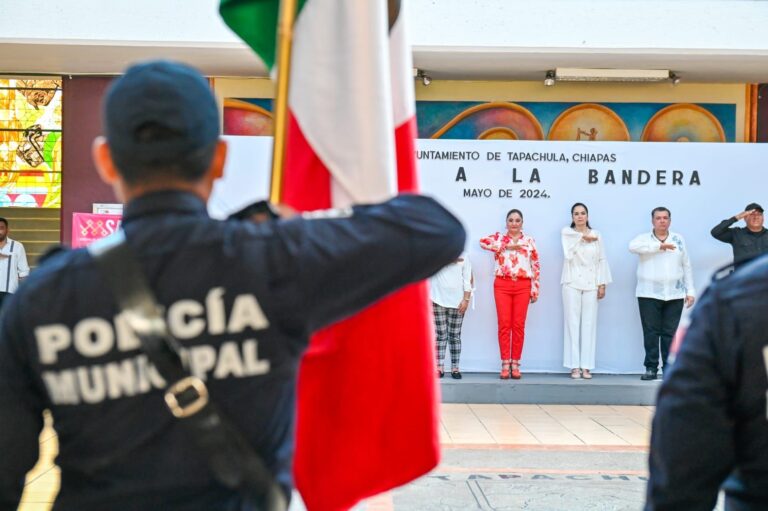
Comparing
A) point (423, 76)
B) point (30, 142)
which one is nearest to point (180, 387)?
point (423, 76)

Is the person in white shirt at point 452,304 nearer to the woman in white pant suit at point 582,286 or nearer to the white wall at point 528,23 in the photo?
the woman in white pant suit at point 582,286

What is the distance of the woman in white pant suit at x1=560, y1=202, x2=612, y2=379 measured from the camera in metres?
10.0

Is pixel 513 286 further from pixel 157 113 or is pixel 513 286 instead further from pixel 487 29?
pixel 157 113

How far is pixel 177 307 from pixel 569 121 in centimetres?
1120

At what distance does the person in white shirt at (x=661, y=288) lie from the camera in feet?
32.5

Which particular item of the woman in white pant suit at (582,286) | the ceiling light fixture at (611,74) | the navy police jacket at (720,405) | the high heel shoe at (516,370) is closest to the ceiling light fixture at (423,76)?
the ceiling light fixture at (611,74)

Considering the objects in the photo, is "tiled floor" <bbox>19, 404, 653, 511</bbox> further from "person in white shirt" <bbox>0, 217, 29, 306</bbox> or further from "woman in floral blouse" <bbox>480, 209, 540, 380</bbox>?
"person in white shirt" <bbox>0, 217, 29, 306</bbox>

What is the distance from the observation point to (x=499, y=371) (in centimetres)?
1033

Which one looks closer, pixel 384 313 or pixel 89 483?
pixel 89 483

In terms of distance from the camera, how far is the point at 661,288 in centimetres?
991

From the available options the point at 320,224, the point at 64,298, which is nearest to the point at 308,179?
the point at 320,224

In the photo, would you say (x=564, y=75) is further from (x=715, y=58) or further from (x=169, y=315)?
(x=169, y=315)

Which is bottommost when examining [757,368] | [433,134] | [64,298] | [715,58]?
[757,368]

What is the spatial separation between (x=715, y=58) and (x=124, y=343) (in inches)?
420
